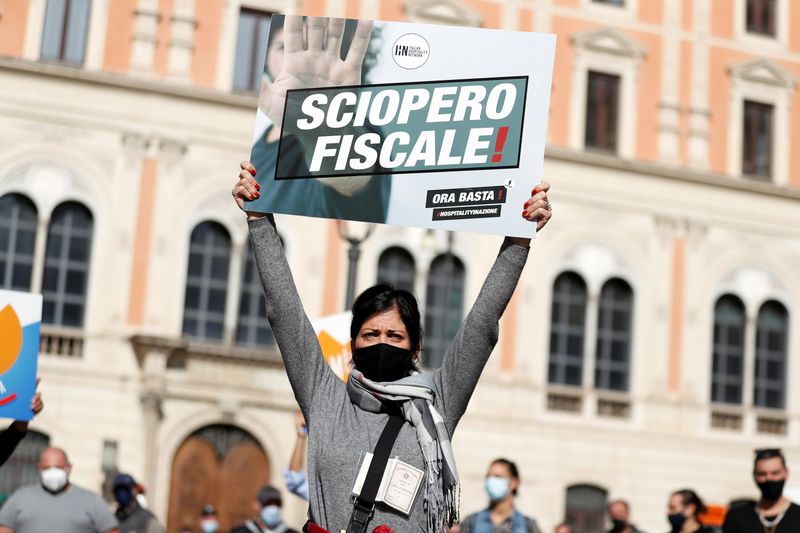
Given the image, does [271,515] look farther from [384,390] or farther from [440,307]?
[440,307]

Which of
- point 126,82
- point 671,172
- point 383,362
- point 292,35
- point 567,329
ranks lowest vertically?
point 383,362

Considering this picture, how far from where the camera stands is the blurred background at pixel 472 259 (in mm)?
24734

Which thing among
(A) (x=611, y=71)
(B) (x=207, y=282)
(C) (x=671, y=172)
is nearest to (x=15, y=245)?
(B) (x=207, y=282)

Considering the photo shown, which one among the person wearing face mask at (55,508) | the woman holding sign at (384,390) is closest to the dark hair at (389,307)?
the woman holding sign at (384,390)

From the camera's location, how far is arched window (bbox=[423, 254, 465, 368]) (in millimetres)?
26875

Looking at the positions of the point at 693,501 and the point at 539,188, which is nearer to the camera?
the point at 539,188

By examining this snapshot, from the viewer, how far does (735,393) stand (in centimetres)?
2858

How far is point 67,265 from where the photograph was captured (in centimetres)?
A: 2486

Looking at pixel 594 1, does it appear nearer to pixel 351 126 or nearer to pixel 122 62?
pixel 122 62

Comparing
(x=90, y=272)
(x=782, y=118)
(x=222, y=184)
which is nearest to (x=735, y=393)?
(x=782, y=118)

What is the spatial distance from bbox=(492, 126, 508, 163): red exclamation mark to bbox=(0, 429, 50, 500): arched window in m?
20.3

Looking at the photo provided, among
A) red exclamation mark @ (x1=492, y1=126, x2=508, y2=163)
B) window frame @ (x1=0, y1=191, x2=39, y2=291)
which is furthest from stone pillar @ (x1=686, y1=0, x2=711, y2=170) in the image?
red exclamation mark @ (x1=492, y1=126, x2=508, y2=163)

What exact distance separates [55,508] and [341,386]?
16.2ft

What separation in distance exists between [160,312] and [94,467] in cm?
282
